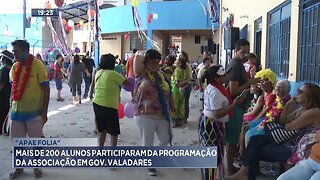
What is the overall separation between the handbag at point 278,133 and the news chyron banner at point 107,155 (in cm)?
77

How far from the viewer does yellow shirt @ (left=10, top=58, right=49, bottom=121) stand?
4664 mm

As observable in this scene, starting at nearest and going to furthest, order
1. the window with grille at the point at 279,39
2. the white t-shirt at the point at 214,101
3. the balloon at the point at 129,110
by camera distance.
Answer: the white t-shirt at the point at 214,101 → the balloon at the point at 129,110 → the window with grille at the point at 279,39

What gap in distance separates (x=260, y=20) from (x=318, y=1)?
530cm

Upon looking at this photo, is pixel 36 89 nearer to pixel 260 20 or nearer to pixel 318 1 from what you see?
pixel 318 1

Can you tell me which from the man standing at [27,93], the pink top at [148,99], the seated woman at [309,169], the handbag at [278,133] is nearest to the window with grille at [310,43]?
the handbag at [278,133]

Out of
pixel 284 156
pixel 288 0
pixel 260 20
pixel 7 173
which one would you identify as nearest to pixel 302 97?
pixel 284 156

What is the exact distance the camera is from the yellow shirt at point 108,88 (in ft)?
17.4

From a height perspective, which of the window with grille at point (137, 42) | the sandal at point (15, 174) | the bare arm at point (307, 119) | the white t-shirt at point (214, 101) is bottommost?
the sandal at point (15, 174)

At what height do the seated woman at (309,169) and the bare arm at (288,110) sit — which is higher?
the bare arm at (288,110)

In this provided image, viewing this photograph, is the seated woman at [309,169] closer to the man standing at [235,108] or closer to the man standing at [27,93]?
the man standing at [235,108]

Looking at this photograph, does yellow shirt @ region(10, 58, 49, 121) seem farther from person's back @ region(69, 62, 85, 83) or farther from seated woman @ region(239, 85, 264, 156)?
person's back @ region(69, 62, 85, 83)

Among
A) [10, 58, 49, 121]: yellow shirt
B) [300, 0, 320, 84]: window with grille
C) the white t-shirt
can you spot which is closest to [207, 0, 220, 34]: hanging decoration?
[300, 0, 320, 84]: window with grille

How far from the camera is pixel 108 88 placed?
532 centimetres
